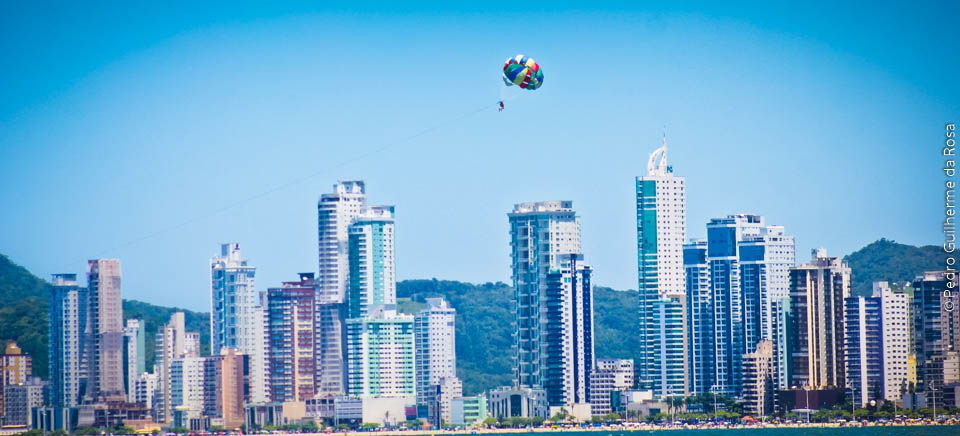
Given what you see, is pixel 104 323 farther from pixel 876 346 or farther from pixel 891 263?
pixel 891 263

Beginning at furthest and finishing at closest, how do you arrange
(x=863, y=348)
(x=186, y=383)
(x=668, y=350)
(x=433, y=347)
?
(x=433, y=347) → (x=186, y=383) → (x=668, y=350) → (x=863, y=348)

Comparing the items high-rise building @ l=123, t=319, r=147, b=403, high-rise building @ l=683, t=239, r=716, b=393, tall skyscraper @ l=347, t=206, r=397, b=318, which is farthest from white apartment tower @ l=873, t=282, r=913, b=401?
high-rise building @ l=123, t=319, r=147, b=403

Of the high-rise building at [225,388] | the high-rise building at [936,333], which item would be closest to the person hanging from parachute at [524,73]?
the high-rise building at [936,333]

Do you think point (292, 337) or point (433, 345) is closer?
point (433, 345)

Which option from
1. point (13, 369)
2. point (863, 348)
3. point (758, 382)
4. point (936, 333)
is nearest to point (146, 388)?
point (13, 369)

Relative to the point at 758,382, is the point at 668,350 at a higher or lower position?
higher

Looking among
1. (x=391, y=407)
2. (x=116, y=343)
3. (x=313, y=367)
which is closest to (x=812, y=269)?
(x=391, y=407)
